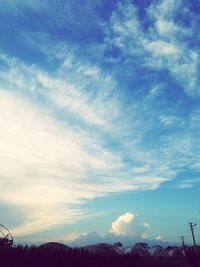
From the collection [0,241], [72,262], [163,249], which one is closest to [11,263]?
[0,241]

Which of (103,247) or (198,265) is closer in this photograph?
(103,247)

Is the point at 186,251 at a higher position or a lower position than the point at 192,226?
lower

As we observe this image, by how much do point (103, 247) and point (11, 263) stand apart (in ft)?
92.6

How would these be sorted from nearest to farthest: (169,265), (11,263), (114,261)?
(11,263), (114,261), (169,265)

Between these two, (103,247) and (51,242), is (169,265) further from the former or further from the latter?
(51,242)

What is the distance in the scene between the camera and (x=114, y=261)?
29344 millimetres

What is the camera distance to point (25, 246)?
22.4m

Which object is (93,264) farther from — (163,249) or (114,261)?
(163,249)

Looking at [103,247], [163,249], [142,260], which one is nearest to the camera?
[142,260]

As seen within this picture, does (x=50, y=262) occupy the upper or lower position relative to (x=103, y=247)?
lower

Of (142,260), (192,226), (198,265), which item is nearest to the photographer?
(142,260)

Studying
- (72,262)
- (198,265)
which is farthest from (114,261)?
(198,265)

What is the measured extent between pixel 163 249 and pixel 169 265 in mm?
31177

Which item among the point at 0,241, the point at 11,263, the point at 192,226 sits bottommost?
the point at 11,263
